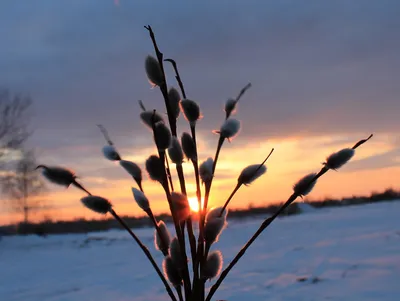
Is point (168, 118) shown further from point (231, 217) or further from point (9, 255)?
point (231, 217)

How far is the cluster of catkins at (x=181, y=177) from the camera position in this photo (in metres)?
1.19

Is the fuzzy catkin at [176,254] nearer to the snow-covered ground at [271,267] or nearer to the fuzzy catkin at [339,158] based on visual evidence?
the fuzzy catkin at [339,158]

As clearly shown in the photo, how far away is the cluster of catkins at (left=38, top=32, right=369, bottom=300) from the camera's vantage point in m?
1.19

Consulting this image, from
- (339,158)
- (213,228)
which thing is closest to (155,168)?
(213,228)

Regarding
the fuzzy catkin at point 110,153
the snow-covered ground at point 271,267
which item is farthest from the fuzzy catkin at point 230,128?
the snow-covered ground at point 271,267

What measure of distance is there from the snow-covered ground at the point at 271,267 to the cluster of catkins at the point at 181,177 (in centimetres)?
173

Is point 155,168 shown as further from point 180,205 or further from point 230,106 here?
point 230,106

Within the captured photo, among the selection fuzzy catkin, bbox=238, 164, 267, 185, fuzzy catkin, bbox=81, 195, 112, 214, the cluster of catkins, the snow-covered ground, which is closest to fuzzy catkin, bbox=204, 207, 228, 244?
the cluster of catkins

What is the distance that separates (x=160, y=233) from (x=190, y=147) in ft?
0.81

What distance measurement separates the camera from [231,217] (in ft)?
32.6

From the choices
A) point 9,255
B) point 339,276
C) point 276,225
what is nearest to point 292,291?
point 339,276

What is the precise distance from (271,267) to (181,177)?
2.89m

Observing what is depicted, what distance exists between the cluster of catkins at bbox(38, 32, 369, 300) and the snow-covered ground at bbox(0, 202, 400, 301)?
5.66 feet

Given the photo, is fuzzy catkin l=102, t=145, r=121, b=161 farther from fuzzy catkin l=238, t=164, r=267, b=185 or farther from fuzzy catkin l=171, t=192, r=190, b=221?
fuzzy catkin l=238, t=164, r=267, b=185
